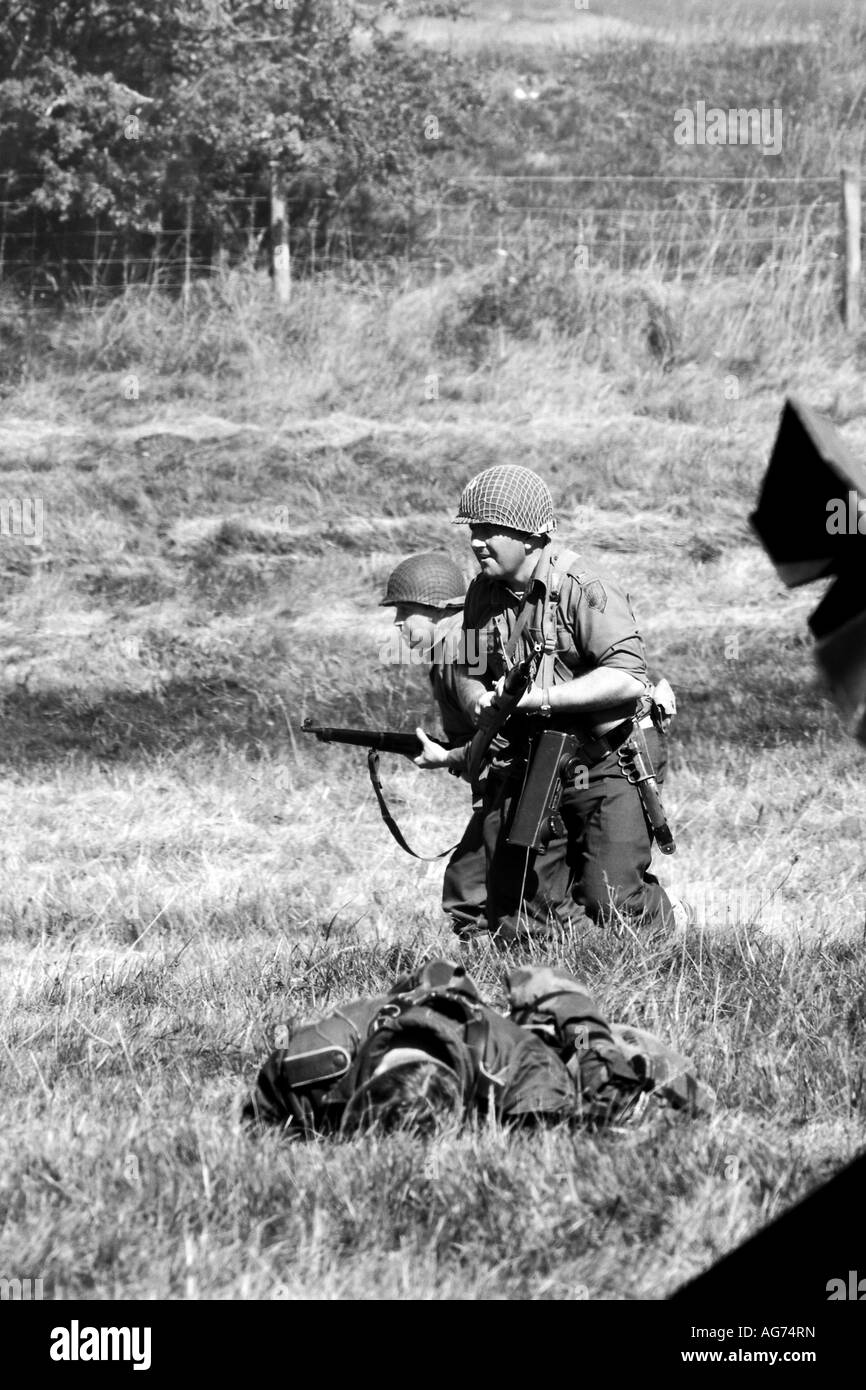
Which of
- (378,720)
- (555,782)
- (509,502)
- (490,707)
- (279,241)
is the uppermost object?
(279,241)

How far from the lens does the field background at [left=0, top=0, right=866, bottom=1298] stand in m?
3.30

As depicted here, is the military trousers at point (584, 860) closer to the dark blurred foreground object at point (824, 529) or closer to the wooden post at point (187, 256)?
the dark blurred foreground object at point (824, 529)

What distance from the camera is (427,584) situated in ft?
22.6

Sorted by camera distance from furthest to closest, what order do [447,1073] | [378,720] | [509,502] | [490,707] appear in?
[378,720] → [490,707] → [509,502] → [447,1073]

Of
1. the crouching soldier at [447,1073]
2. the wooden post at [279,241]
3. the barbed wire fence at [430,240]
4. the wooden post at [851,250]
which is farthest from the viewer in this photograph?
the barbed wire fence at [430,240]

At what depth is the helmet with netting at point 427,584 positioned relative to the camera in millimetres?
6859

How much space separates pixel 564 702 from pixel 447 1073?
7.39ft

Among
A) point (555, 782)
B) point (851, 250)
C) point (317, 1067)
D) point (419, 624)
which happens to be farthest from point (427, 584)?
point (851, 250)

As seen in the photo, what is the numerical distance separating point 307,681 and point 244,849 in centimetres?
273

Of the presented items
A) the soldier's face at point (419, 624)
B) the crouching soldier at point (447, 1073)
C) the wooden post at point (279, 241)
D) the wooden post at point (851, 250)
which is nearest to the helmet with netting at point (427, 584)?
the soldier's face at point (419, 624)

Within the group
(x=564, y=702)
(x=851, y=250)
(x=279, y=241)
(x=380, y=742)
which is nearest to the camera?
(x=564, y=702)

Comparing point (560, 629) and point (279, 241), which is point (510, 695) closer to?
point (560, 629)

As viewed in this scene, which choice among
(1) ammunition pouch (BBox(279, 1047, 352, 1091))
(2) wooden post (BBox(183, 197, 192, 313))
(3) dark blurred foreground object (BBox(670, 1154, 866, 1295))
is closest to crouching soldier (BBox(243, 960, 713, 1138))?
(1) ammunition pouch (BBox(279, 1047, 352, 1091))
